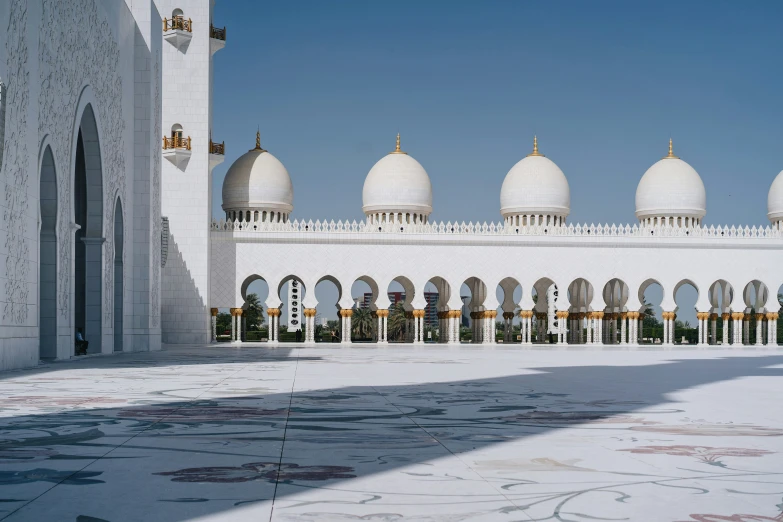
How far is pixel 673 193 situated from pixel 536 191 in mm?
5424

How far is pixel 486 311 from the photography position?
1353 inches

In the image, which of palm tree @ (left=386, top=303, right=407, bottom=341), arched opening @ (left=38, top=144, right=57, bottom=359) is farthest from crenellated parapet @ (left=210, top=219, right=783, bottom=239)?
palm tree @ (left=386, top=303, right=407, bottom=341)

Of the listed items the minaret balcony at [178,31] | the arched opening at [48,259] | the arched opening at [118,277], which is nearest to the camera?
the arched opening at [48,259]

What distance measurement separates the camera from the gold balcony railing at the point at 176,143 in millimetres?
31031

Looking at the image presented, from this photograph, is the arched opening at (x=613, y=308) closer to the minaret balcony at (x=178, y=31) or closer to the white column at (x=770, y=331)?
the white column at (x=770, y=331)

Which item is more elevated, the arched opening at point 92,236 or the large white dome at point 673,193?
the large white dome at point 673,193

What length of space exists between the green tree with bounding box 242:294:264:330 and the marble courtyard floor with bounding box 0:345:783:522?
2046 inches

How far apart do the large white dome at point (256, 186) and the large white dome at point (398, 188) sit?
10.8ft

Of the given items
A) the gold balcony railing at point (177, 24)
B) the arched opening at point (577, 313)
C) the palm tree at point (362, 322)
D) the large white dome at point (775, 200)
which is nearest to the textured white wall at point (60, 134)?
the gold balcony railing at point (177, 24)

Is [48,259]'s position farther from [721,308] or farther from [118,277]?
[721,308]

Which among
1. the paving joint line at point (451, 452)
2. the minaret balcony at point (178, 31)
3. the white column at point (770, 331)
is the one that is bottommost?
the white column at point (770, 331)

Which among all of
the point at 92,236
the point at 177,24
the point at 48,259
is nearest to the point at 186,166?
the point at 177,24

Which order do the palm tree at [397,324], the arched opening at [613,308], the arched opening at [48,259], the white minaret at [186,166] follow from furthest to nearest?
the palm tree at [397,324] < the arched opening at [613,308] < the white minaret at [186,166] < the arched opening at [48,259]

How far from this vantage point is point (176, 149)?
3089cm
